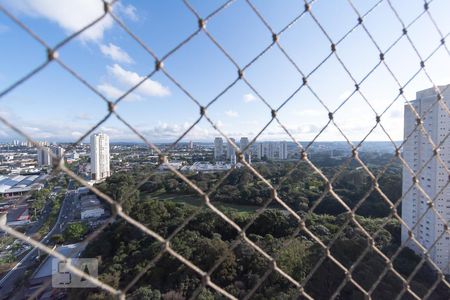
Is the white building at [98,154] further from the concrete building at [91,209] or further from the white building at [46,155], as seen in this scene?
the concrete building at [91,209]

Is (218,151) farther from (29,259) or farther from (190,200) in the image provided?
(29,259)

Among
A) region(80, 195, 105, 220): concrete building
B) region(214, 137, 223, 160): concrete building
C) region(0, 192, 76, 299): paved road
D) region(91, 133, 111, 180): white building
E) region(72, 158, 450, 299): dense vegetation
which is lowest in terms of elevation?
region(0, 192, 76, 299): paved road

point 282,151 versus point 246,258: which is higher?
point 282,151

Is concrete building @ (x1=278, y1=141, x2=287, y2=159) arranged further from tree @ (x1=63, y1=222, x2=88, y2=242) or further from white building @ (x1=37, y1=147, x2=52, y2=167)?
white building @ (x1=37, y1=147, x2=52, y2=167)

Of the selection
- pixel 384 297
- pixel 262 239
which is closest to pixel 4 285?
pixel 262 239

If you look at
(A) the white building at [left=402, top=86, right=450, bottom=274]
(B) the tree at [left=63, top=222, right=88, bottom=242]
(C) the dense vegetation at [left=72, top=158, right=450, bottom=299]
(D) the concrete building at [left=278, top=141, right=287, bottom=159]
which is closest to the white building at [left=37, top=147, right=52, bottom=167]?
(C) the dense vegetation at [left=72, top=158, right=450, bottom=299]

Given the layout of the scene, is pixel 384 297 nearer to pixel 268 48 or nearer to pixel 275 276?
pixel 275 276

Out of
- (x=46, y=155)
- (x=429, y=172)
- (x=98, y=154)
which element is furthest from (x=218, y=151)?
(x=46, y=155)

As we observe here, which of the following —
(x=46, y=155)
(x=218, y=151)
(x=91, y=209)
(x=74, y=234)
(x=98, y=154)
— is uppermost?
(x=46, y=155)
